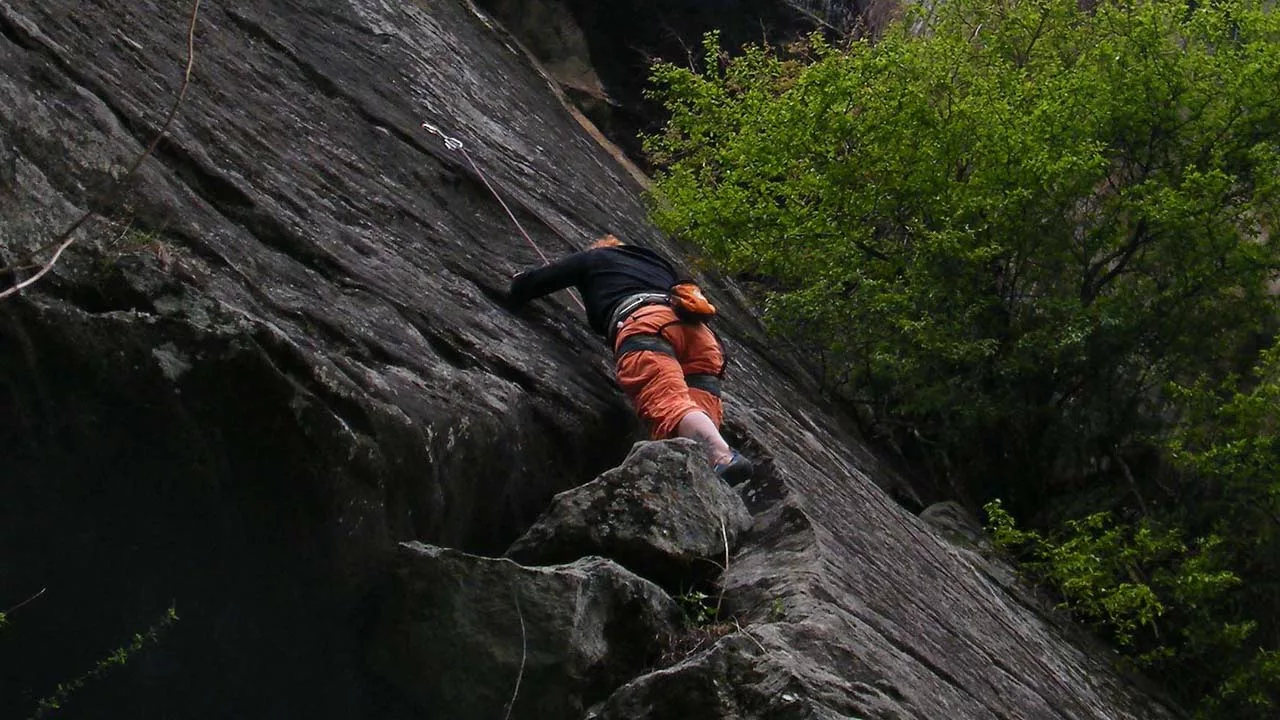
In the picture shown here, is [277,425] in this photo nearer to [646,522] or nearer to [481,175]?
[646,522]

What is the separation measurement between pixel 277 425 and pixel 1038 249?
31.2 ft

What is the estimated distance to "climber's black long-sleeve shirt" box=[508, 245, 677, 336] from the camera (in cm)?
903

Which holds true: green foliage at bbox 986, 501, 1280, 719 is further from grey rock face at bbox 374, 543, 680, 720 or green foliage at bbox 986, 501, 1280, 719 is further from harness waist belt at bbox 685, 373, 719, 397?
grey rock face at bbox 374, 543, 680, 720

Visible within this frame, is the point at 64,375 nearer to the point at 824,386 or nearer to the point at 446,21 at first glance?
the point at 446,21

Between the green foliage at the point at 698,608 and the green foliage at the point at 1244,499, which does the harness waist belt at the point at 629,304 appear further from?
the green foliage at the point at 1244,499

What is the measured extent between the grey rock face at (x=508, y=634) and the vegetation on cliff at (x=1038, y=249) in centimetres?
711

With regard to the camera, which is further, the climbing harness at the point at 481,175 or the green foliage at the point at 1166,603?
the green foliage at the point at 1166,603

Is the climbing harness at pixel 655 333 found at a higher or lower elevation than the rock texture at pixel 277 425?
higher

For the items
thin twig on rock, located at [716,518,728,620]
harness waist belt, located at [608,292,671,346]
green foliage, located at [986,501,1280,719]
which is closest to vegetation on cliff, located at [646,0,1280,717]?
green foliage, located at [986,501,1280,719]

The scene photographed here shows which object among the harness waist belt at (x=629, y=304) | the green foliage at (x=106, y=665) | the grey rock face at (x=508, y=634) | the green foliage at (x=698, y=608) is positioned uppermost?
the harness waist belt at (x=629, y=304)

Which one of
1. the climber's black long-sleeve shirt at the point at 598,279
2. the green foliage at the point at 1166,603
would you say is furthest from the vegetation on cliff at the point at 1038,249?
the climber's black long-sleeve shirt at the point at 598,279

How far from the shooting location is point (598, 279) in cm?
926

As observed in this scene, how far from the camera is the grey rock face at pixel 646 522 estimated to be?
7.18 metres

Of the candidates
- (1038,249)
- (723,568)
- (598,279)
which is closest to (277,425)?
(723,568)
